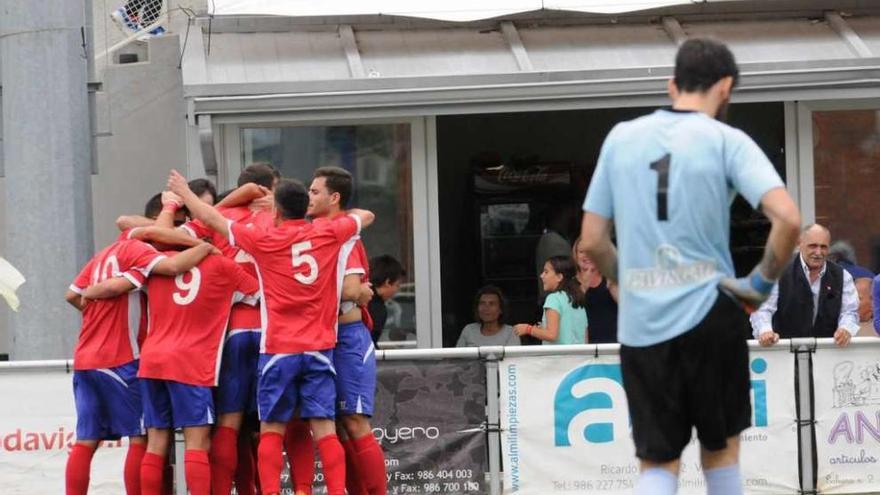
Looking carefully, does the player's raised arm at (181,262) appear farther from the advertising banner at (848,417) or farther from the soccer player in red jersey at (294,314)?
the advertising banner at (848,417)

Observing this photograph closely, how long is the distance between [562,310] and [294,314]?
3.06m

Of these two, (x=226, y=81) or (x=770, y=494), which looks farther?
(x=226, y=81)

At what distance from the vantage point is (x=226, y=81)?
11867mm

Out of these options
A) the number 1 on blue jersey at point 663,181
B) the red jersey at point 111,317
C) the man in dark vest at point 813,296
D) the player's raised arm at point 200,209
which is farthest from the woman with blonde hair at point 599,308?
the number 1 on blue jersey at point 663,181

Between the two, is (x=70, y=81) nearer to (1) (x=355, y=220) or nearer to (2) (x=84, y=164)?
(2) (x=84, y=164)

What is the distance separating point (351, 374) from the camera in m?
8.63

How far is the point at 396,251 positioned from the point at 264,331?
452 centimetres

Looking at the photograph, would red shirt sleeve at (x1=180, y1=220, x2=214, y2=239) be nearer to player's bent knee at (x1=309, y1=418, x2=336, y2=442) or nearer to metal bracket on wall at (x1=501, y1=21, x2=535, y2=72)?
player's bent knee at (x1=309, y1=418, x2=336, y2=442)

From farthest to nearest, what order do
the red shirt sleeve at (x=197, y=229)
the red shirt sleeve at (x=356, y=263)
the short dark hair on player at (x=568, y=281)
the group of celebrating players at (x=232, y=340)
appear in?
the short dark hair on player at (x=568, y=281)
the red shirt sleeve at (x=197, y=229)
the red shirt sleeve at (x=356, y=263)
the group of celebrating players at (x=232, y=340)

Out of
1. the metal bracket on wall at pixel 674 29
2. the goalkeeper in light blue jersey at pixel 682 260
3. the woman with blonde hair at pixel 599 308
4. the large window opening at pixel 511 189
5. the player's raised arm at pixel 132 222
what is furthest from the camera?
the large window opening at pixel 511 189

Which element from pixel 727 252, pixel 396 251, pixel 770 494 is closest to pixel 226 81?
pixel 396 251

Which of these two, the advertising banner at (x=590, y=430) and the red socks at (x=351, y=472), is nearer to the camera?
the red socks at (x=351, y=472)

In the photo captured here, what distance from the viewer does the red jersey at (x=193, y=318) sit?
8.46m

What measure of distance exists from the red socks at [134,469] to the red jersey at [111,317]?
52cm
